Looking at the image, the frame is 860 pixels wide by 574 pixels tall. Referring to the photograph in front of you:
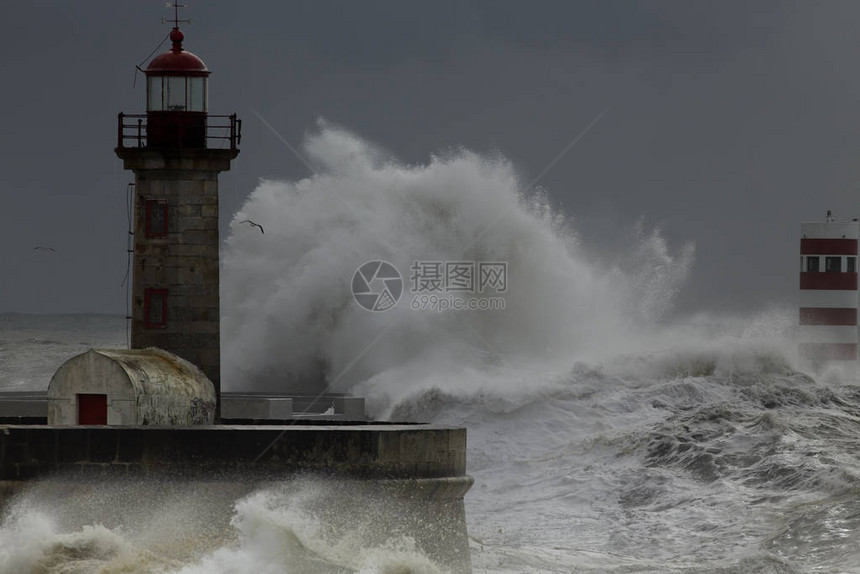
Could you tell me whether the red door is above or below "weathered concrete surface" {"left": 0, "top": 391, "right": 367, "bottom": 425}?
above

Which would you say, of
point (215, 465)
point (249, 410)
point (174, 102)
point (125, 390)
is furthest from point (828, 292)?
point (215, 465)

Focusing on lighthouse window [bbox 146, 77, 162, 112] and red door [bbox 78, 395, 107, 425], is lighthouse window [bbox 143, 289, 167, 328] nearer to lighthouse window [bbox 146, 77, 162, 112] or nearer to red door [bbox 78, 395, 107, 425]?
red door [bbox 78, 395, 107, 425]

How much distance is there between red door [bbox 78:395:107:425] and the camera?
11.0 meters

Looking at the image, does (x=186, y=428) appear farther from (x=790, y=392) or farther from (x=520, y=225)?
(x=520, y=225)

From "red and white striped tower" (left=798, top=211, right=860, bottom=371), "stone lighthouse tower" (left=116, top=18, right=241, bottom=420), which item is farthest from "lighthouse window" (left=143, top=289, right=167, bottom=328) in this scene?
"red and white striped tower" (left=798, top=211, right=860, bottom=371)

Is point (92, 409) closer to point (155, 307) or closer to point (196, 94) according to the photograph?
point (155, 307)

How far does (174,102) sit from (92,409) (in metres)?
2.14

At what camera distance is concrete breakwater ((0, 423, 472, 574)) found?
10453 millimetres

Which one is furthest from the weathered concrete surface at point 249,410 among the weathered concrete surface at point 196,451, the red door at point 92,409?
the weathered concrete surface at point 196,451

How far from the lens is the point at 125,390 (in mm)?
10922

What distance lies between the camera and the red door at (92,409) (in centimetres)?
1103

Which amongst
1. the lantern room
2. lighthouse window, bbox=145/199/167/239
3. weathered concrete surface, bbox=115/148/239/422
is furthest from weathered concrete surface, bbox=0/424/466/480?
the lantern room

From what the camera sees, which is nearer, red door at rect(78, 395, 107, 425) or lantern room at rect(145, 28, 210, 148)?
red door at rect(78, 395, 107, 425)

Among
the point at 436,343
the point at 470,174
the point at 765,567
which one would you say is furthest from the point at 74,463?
the point at 470,174
